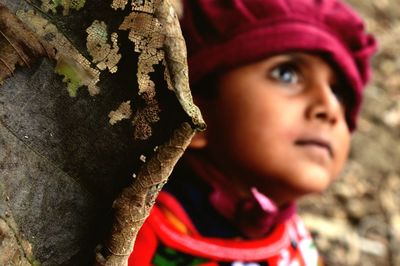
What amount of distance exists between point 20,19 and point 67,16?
0.21 ft

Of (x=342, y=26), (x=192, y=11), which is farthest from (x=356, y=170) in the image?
(x=192, y=11)

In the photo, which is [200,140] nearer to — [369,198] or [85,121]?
[85,121]

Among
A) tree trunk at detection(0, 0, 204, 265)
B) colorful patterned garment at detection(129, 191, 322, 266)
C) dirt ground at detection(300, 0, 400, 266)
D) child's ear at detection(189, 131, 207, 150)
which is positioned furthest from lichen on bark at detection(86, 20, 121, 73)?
dirt ground at detection(300, 0, 400, 266)

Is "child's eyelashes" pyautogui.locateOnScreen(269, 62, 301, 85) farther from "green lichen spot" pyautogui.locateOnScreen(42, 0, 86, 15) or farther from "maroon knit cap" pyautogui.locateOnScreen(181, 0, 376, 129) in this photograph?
"green lichen spot" pyautogui.locateOnScreen(42, 0, 86, 15)

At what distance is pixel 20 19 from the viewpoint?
0.82 m

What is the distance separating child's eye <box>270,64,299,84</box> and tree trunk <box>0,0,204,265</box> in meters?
0.86

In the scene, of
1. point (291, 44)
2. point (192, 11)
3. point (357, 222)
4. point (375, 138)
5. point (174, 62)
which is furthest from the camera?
point (375, 138)

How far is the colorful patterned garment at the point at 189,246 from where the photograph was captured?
1473 millimetres

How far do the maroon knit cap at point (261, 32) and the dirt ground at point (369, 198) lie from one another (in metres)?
1.05

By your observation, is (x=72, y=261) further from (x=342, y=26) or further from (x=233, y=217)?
(x=342, y=26)

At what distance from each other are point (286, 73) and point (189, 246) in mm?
535

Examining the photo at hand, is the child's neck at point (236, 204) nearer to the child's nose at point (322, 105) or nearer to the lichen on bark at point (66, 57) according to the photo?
the child's nose at point (322, 105)

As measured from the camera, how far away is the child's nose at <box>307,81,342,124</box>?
160 cm

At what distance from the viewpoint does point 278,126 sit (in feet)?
5.11
